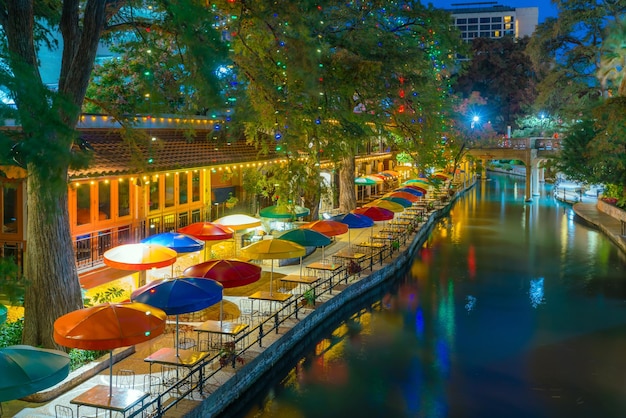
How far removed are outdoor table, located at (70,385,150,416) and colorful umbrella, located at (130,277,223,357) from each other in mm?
2365

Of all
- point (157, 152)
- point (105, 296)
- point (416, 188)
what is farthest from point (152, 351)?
point (416, 188)

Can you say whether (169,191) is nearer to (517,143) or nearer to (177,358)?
(177,358)

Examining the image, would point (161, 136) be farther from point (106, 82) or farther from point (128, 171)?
point (128, 171)

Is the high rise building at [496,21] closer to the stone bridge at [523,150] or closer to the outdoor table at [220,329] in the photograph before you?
the stone bridge at [523,150]

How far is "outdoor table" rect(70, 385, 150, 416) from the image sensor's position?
11.6m

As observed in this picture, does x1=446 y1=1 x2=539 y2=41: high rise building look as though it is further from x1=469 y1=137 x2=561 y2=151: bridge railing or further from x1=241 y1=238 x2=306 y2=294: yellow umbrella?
x1=241 y1=238 x2=306 y2=294: yellow umbrella

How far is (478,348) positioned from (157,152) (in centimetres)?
1168

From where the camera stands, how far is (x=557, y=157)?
53719mm

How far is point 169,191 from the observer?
23.2 metres

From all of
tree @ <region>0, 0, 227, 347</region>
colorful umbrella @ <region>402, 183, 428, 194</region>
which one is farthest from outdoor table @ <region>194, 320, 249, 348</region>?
colorful umbrella @ <region>402, 183, 428, 194</region>

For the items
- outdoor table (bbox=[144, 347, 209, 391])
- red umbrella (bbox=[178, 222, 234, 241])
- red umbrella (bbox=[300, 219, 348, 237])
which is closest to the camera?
outdoor table (bbox=[144, 347, 209, 391])

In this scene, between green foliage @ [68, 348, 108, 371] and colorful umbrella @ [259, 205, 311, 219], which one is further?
colorful umbrella @ [259, 205, 311, 219]

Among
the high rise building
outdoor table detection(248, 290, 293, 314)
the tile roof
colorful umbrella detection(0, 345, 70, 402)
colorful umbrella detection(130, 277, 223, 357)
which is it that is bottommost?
outdoor table detection(248, 290, 293, 314)

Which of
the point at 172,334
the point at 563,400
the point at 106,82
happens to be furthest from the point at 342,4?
the point at 563,400
